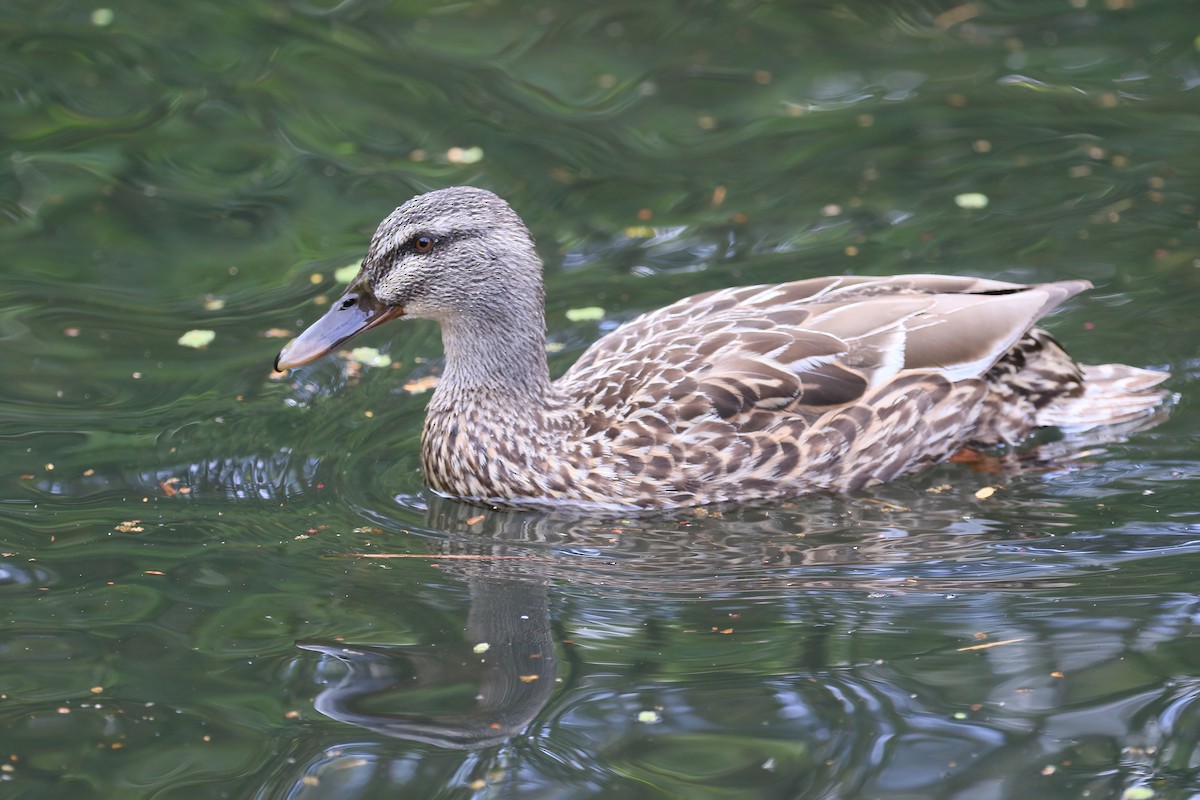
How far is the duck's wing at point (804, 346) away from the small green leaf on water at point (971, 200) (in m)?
2.12

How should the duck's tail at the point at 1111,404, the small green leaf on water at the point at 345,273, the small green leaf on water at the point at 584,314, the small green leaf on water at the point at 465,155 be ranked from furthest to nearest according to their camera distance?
the small green leaf on water at the point at 465,155 → the small green leaf on water at the point at 345,273 → the small green leaf on water at the point at 584,314 → the duck's tail at the point at 1111,404

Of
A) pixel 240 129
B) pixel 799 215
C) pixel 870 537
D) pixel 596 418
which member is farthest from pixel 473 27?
pixel 870 537

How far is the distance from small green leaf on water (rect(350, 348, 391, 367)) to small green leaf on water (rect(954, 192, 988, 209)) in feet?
12.5

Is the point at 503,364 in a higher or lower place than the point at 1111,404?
higher

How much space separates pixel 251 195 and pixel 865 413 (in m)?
4.88

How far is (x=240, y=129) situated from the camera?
11172 millimetres

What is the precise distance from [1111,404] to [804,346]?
5.53ft

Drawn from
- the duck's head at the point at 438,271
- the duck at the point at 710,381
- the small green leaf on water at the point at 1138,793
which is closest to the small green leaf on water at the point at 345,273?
the duck at the point at 710,381

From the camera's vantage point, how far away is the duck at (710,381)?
24.7 ft

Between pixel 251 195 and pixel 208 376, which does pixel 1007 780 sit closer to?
pixel 208 376

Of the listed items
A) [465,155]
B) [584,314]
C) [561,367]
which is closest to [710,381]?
[561,367]

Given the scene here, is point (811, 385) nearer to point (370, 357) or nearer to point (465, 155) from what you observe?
point (370, 357)

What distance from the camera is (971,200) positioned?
1012 cm

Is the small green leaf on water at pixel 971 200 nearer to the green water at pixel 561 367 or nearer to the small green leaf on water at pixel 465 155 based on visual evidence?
the green water at pixel 561 367
